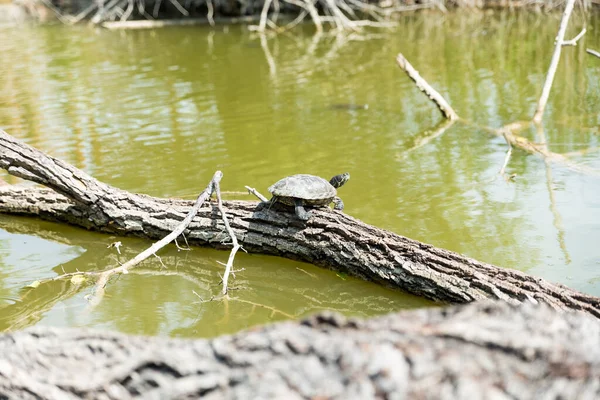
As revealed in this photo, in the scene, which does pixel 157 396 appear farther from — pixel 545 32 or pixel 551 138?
pixel 545 32

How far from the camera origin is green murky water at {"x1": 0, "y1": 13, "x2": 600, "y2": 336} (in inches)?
204

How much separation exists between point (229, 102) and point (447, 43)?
24.4ft

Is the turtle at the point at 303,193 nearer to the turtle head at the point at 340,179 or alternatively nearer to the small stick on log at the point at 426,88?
the turtle head at the point at 340,179

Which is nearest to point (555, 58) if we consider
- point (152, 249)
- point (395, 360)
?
point (152, 249)

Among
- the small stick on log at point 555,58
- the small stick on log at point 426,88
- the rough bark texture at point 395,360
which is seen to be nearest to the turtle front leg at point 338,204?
the rough bark texture at point 395,360

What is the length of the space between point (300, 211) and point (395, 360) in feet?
12.1

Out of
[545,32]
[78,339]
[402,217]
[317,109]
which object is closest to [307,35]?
[545,32]

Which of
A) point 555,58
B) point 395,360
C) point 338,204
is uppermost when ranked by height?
point 395,360

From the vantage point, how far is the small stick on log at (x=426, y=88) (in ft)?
31.2

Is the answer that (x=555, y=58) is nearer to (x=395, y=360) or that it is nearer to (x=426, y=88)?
(x=426, y=88)

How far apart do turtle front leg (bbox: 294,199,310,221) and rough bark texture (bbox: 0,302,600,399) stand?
3.42 m

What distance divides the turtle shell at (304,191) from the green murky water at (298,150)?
0.59 m

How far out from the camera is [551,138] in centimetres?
881

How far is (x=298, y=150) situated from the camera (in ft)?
29.0
